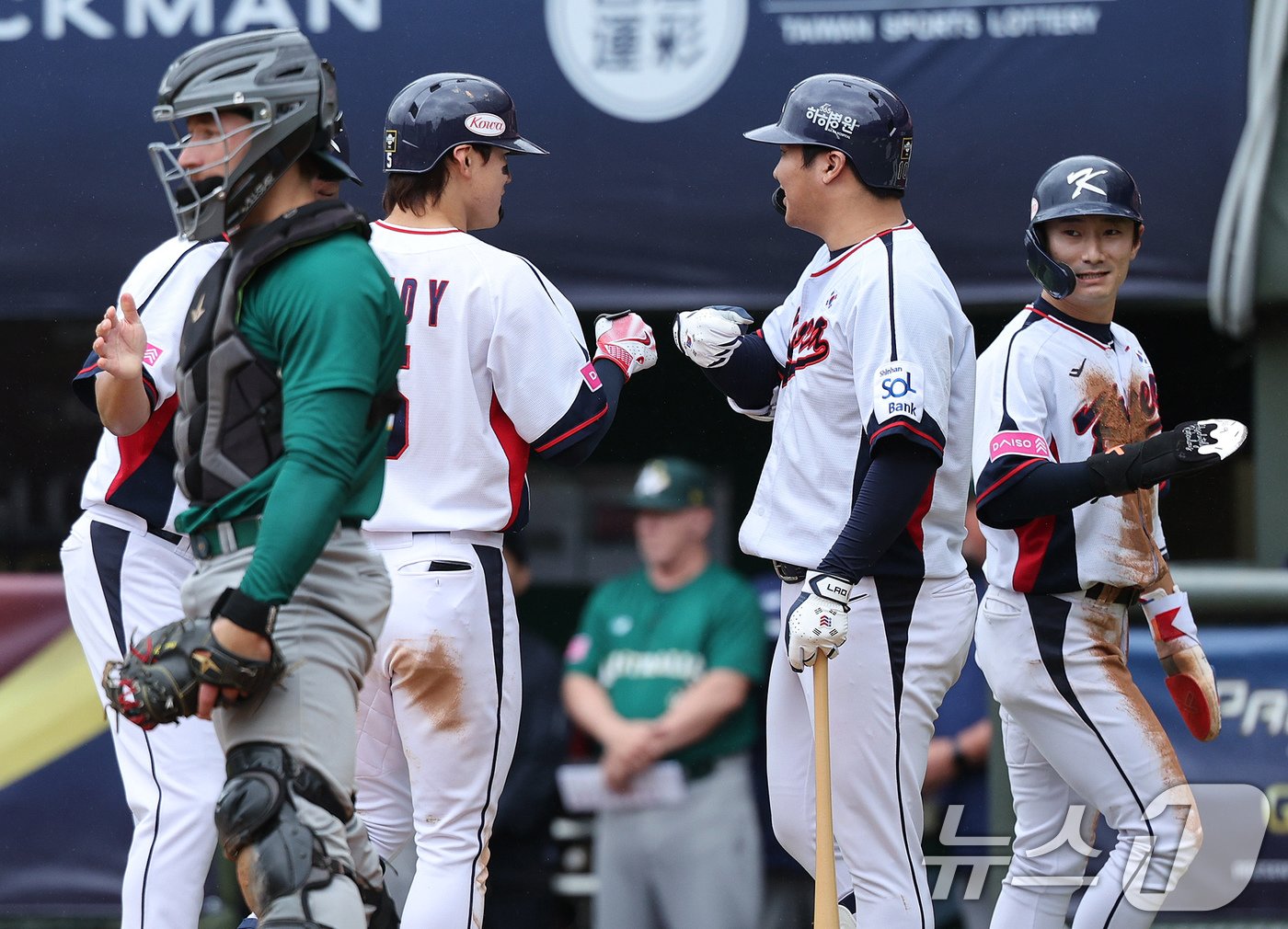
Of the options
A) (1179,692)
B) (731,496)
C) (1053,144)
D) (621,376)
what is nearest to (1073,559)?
(1179,692)

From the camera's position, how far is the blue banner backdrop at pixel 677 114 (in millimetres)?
5891

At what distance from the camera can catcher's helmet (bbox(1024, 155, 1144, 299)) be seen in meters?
4.04

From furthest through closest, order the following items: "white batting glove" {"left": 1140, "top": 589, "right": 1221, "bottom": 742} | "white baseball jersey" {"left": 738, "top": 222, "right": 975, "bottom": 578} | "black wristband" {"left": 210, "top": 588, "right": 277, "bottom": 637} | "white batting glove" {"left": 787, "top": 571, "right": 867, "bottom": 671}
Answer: "white batting glove" {"left": 1140, "top": 589, "right": 1221, "bottom": 742}
"white baseball jersey" {"left": 738, "top": 222, "right": 975, "bottom": 578}
"white batting glove" {"left": 787, "top": 571, "right": 867, "bottom": 671}
"black wristband" {"left": 210, "top": 588, "right": 277, "bottom": 637}

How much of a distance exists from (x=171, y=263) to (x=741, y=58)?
9.33ft

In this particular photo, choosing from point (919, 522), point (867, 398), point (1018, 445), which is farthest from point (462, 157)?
point (1018, 445)

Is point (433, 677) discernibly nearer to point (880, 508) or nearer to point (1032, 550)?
point (880, 508)

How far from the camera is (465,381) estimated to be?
3.70 m

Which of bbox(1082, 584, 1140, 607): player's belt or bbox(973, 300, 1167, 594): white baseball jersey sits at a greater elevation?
bbox(973, 300, 1167, 594): white baseball jersey

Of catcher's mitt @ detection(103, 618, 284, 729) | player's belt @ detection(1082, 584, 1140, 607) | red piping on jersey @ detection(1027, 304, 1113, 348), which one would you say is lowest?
player's belt @ detection(1082, 584, 1140, 607)

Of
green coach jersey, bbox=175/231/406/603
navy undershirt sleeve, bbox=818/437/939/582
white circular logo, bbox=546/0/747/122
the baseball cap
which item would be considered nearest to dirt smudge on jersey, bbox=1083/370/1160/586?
navy undershirt sleeve, bbox=818/437/939/582

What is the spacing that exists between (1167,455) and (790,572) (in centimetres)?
85

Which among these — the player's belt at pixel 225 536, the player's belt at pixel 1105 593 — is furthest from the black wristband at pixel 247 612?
the player's belt at pixel 1105 593

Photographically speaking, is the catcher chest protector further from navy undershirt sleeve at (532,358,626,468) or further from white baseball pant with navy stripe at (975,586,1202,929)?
white baseball pant with navy stripe at (975,586,1202,929)

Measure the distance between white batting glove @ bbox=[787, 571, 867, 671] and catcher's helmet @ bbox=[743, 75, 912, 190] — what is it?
0.92 m
